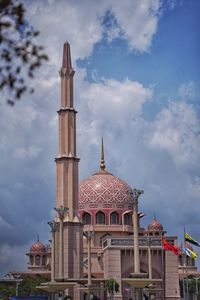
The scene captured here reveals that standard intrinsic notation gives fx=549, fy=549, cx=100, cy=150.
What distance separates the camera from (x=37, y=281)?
191ft

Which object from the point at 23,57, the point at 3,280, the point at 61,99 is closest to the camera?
the point at 23,57

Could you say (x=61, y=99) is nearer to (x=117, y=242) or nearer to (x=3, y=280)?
(x=117, y=242)

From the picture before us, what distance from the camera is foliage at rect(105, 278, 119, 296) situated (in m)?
49.4

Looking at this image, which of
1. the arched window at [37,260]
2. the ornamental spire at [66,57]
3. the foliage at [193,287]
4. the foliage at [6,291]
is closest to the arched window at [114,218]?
A: the foliage at [193,287]

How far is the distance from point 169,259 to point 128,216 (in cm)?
985

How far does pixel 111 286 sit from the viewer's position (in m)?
49.3

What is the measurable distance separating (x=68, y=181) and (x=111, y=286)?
11.0 metres

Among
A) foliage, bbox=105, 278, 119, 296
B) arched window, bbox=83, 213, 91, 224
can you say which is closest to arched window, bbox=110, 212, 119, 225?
arched window, bbox=83, 213, 91, 224

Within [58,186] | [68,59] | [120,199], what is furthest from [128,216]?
[68,59]

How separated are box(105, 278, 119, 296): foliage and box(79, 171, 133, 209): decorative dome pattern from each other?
531 inches

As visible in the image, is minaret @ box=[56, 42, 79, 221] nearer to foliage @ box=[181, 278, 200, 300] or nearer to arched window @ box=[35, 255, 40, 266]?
foliage @ box=[181, 278, 200, 300]

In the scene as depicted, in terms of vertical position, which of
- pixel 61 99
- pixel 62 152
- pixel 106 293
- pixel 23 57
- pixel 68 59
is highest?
pixel 68 59

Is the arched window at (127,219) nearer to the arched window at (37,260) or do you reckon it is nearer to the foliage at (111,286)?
the arched window at (37,260)

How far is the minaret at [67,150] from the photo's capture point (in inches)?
2096
